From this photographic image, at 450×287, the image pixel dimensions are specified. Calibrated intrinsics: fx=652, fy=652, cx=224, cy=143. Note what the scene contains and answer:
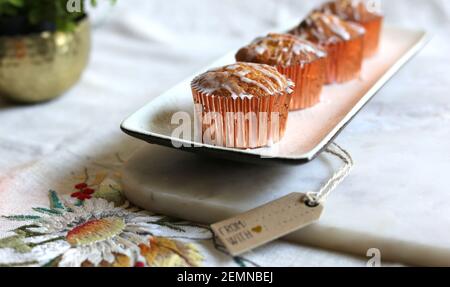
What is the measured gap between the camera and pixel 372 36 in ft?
5.03

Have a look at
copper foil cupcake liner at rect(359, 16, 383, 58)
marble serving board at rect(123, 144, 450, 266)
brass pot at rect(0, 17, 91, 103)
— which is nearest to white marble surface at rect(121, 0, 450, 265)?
marble serving board at rect(123, 144, 450, 266)

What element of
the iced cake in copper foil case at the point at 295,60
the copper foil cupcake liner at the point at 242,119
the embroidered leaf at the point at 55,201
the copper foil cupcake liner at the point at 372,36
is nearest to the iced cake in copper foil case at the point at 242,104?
the copper foil cupcake liner at the point at 242,119

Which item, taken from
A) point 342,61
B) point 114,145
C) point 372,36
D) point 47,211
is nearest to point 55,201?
point 47,211

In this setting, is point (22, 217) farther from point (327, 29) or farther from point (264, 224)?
point (327, 29)

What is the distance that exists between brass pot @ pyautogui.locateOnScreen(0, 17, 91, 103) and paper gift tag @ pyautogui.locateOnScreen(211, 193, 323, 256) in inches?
28.6

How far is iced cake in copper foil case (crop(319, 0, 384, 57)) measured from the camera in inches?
60.1

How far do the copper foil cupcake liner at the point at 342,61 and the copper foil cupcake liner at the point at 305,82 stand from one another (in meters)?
0.11

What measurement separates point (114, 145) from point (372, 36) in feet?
2.17

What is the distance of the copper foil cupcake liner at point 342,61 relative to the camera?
1.38 metres

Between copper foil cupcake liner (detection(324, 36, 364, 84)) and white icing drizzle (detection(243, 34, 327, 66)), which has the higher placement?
white icing drizzle (detection(243, 34, 327, 66))

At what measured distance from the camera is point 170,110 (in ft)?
3.83

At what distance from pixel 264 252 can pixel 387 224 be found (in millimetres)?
176

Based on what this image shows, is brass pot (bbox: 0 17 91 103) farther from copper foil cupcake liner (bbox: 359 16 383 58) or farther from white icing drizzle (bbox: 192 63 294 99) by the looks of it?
copper foil cupcake liner (bbox: 359 16 383 58)

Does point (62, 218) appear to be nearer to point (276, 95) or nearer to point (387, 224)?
point (276, 95)
